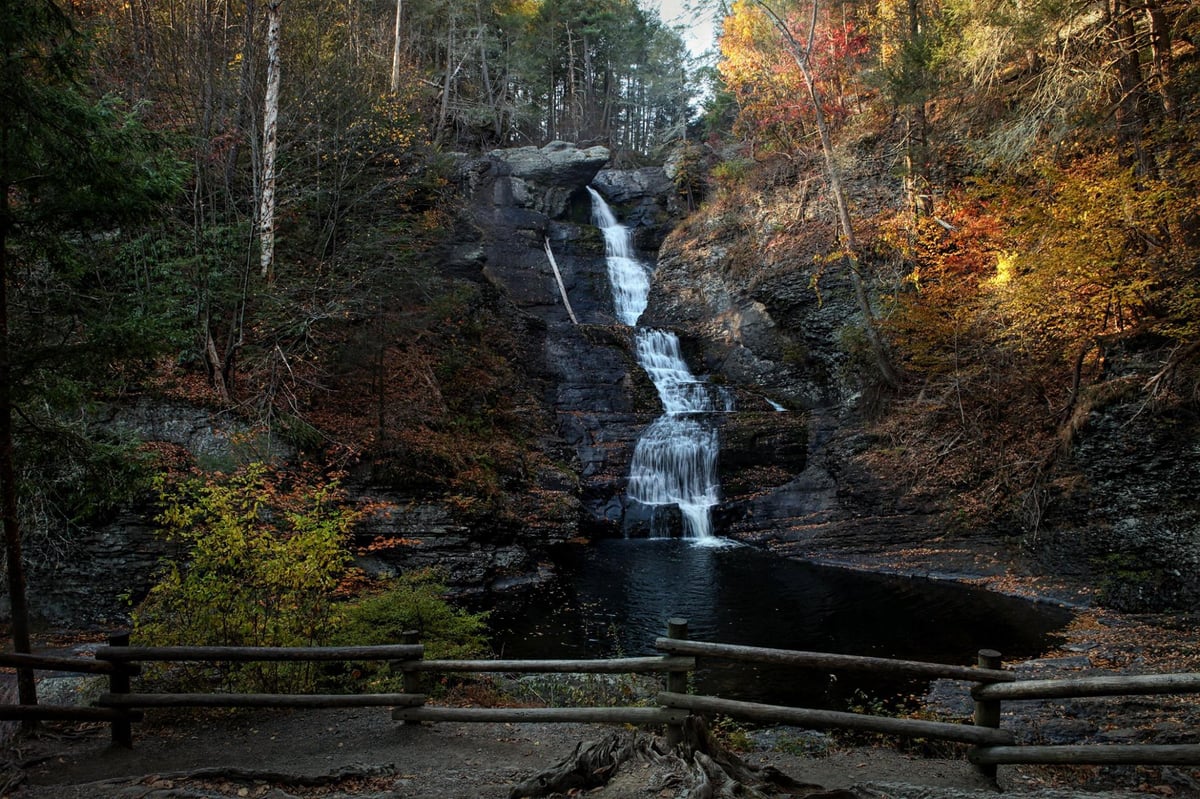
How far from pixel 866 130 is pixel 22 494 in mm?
25275

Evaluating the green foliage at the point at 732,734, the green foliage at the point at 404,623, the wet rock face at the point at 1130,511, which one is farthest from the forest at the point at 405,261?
the green foliage at the point at 732,734

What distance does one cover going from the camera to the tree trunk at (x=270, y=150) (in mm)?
14703

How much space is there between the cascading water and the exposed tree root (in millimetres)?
13956

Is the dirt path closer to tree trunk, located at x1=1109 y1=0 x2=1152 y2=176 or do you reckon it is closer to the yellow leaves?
the yellow leaves

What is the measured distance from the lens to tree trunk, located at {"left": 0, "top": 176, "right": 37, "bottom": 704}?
5.19m

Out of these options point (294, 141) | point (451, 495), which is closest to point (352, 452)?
point (451, 495)

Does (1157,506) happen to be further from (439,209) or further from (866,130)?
(439,209)

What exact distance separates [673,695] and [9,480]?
5.61 meters

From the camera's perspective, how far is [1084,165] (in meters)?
13.8

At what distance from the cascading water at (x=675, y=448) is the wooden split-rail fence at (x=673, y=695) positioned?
44.0 feet

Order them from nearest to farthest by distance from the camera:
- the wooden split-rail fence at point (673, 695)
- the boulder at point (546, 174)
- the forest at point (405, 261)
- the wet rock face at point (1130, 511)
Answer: the wooden split-rail fence at point (673, 695) < the forest at point (405, 261) < the wet rock face at point (1130, 511) < the boulder at point (546, 174)

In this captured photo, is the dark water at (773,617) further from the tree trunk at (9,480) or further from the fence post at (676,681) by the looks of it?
the tree trunk at (9,480)

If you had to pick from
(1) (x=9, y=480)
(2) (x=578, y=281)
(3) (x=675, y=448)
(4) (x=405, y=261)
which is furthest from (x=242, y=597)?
(2) (x=578, y=281)

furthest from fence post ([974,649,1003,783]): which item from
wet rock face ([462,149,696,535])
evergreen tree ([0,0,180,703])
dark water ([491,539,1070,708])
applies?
wet rock face ([462,149,696,535])
